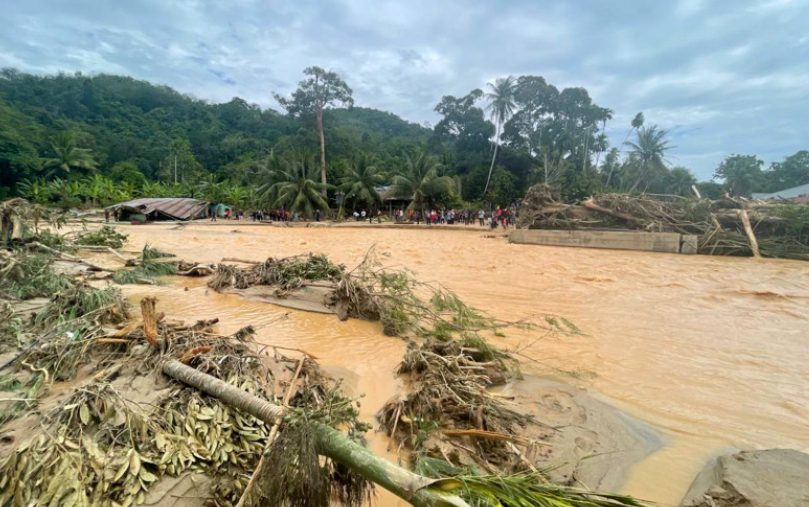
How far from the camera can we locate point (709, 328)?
5.83m

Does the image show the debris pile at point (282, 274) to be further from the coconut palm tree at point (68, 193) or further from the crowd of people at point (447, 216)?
the coconut palm tree at point (68, 193)

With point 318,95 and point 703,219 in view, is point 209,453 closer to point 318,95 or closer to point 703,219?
point 703,219

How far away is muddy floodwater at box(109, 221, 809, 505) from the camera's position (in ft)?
10.4

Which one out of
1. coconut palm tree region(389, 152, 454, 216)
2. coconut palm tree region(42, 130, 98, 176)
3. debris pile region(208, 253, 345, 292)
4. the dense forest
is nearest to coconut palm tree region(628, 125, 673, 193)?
the dense forest

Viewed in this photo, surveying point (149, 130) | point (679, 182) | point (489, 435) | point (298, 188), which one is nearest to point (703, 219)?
point (489, 435)

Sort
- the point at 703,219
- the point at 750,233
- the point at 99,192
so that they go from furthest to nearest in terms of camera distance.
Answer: the point at 99,192 < the point at 703,219 < the point at 750,233

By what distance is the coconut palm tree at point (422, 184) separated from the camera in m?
32.6

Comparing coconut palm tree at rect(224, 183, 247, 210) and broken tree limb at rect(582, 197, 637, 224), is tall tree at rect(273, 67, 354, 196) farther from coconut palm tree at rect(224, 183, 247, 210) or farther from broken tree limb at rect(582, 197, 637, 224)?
broken tree limb at rect(582, 197, 637, 224)

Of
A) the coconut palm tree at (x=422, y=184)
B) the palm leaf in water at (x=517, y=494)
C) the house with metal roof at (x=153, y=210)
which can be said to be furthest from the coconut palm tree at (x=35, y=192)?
the palm leaf in water at (x=517, y=494)

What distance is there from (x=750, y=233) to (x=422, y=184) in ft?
73.8

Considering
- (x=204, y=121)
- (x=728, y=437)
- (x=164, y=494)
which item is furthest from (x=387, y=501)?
(x=204, y=121)

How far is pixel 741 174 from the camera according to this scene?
150 feet

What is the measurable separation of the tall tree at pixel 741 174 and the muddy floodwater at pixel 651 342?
45.5 metres

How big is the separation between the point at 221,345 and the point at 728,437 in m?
4.45
